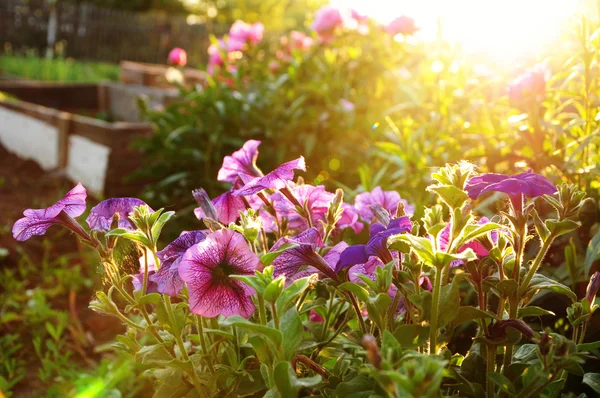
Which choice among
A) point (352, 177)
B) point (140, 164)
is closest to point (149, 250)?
point (352, 177)

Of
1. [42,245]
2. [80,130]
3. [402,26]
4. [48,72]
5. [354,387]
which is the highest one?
[402,26]

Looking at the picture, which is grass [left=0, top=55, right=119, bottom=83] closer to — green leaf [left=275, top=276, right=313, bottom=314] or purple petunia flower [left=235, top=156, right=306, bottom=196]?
purple petunia flower [left=235, top=156, right=306, bottom=196]

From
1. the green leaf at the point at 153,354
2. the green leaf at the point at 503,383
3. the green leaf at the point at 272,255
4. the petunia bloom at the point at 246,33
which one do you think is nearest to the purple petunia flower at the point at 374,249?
the green leaf at the point at 272,255

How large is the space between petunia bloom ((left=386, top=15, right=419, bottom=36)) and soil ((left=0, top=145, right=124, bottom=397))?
176cm

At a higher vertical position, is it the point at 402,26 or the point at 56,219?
the point at 402,26

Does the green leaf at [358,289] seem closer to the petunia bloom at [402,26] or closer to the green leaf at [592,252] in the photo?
the green leaf at [592,252]

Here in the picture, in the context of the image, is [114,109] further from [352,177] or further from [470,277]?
[470,277]

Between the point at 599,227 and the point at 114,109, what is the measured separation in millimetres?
5102

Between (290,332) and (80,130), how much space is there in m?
3.48

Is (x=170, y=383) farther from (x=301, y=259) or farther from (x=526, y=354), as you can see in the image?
(x=526, y=354)

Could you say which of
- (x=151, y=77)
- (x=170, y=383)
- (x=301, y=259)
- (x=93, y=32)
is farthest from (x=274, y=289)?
(x=93, y=32)

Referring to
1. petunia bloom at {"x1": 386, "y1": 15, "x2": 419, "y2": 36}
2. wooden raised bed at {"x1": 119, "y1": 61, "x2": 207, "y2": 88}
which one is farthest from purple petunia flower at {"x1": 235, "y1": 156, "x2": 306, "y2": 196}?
wooden raised bed at {"x1": 119, "y1": 61, "x2": 207, "y2": 88}

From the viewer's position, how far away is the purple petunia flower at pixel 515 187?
2.81 feet

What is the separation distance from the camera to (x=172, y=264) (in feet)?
3.24
